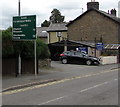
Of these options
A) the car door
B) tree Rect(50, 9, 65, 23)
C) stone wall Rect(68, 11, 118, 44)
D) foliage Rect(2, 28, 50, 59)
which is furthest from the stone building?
tree Rect(50, 9, 65, 23)

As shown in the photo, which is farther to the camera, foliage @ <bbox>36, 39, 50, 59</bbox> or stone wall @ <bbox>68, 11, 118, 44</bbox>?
stone wall @ <bbox>68, 11, 118, 44</bbox>

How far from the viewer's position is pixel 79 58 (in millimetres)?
30391

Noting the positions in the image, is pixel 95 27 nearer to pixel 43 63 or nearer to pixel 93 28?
pixel 93 28

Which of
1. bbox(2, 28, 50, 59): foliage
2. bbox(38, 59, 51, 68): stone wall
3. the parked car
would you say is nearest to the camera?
bbox(2, 28, 50, 59): foliage

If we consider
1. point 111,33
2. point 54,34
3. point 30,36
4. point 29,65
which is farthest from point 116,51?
point 30,36

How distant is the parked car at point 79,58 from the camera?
98.7ft

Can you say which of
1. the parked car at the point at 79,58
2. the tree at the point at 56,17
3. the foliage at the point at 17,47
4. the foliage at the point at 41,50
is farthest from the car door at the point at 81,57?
the tree at the point at 56,17

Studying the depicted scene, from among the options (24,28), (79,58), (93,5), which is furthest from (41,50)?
(93,5)

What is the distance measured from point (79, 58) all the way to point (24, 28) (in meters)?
15.5

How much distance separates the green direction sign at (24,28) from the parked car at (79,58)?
15371mm

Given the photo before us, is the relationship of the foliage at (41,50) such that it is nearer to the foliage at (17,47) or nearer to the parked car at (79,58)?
the foliage at (17,47)

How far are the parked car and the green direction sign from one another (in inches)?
605

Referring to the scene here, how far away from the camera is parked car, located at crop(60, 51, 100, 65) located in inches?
1185

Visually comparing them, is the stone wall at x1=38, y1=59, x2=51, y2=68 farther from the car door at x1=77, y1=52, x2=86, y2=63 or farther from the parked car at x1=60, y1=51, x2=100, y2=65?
the car door at x1=77, y1=52, x2=86, y2=63
